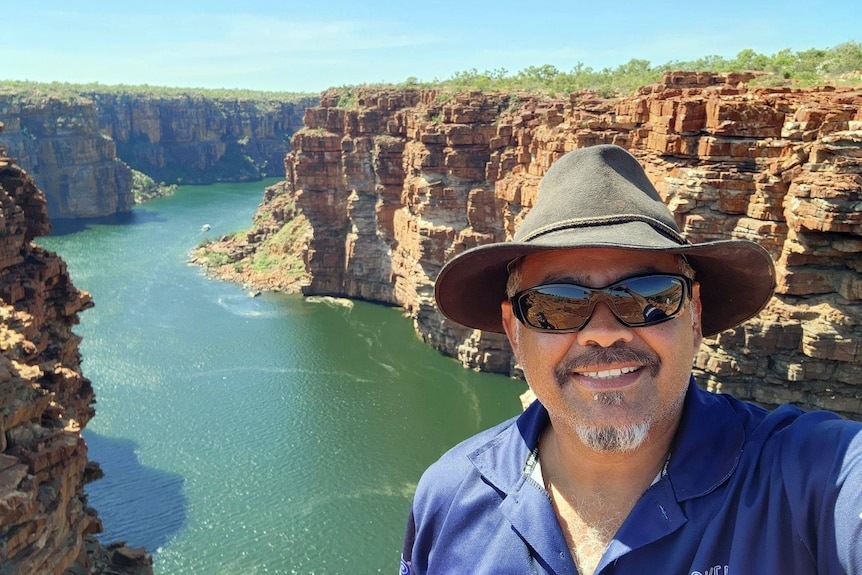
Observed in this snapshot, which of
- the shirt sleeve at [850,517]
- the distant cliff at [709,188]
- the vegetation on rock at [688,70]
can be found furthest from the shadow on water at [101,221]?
the shirt sleeve at [850,517]

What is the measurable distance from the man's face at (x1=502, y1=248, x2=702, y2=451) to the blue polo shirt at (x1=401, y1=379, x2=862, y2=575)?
0.53ft

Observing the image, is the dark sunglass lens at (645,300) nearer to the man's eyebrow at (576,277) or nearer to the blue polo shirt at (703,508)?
the man's eyebrow at (576,277)

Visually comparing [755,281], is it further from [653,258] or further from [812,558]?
[812,558]

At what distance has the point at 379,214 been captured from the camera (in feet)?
113

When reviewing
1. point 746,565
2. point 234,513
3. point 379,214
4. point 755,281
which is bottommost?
point 234,513

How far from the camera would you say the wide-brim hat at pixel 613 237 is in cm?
228

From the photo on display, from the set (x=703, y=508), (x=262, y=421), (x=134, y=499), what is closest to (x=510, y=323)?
(x=703, y=508)

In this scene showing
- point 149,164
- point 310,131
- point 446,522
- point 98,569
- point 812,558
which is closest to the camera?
point 812,558

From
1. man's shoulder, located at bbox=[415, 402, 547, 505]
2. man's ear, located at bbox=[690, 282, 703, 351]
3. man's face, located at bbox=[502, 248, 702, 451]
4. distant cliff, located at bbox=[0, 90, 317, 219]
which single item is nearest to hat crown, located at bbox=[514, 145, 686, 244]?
man's face, located at bbox=[502, 248, 702, 451]

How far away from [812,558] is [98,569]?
45.0 ft

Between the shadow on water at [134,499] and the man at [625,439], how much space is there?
17271 millimetres

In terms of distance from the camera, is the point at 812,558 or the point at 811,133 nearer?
the point at 812,558

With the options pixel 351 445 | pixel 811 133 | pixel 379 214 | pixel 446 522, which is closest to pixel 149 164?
pixel 379 214

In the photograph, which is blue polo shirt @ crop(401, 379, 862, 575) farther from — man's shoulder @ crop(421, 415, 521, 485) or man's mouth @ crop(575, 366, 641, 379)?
man's mouth @ crop(575, 366, 641, 379)
